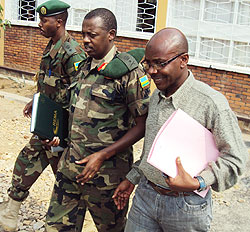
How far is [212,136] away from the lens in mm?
2057

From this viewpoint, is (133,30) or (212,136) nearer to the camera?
(212,136)

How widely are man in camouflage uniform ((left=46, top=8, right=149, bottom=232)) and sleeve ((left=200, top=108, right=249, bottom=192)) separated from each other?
2.41ft

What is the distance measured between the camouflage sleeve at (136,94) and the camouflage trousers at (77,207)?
1.93 feet

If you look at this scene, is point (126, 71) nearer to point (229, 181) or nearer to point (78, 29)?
point (229, 181)

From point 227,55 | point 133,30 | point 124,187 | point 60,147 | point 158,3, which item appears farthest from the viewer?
point 133,30

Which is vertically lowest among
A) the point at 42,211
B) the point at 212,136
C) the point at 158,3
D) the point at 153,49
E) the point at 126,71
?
the point at 42,211

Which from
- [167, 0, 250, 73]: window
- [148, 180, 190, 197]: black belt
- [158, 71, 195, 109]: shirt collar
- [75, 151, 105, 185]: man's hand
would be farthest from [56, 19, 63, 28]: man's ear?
[167, 0, 250, 73]: window

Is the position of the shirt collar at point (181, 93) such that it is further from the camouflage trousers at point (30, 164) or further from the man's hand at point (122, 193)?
the camouflage trousers at point (30, 164)

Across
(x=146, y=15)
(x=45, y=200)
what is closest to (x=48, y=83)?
(x=45, y=200)

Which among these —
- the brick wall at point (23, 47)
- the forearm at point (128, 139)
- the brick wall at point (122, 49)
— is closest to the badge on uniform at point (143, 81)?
the forearm at point (128, 139)

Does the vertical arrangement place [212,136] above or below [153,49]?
below

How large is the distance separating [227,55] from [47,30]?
14.2 feet

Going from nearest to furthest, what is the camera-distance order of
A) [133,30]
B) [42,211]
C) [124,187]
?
1. [124,187]
2. [42,211]
3. [133,30]

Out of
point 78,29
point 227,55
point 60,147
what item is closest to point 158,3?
point 227,55
